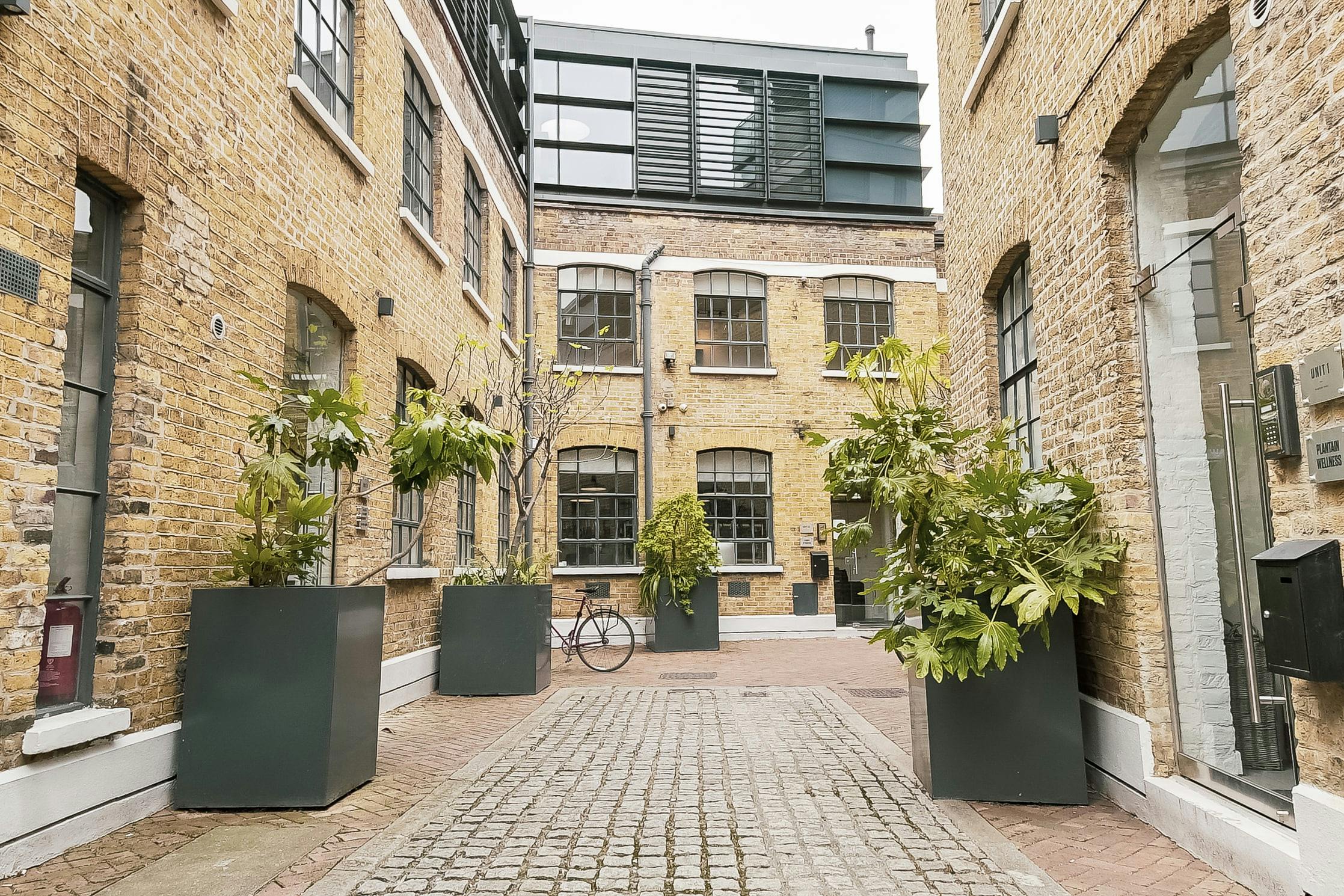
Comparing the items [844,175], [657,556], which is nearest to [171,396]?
[657,556]

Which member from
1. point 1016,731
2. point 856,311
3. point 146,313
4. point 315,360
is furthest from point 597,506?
point 1016,731

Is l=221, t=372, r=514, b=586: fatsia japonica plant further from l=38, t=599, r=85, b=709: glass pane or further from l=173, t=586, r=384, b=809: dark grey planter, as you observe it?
l=38, t=599, r=85, b=709: glass pane

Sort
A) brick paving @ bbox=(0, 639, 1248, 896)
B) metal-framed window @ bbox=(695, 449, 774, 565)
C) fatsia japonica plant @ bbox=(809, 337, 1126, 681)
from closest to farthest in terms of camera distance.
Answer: brick paving @ bbox=(0, 639, 1248, 896)
fatsia japonica plant @ bbox=(809, 337, 1126, 681)
metal-framed window @ bbox=(695, 449, 774, 565)

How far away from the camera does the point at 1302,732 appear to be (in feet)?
10.5

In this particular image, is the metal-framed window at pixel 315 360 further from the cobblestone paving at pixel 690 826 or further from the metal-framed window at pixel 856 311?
the metal-framed window at pixel 856 311

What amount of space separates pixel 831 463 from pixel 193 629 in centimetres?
350

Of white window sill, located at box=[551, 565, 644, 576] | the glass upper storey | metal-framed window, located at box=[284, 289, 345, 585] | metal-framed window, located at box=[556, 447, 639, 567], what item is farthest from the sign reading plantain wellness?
the glass upper storey

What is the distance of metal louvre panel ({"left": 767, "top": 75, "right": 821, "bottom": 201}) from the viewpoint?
56.3 feet

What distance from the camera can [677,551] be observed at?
13344 millimetres

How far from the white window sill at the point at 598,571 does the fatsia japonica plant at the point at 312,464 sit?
9.17 metres

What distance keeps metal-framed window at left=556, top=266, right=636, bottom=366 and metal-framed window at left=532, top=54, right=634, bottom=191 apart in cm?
187

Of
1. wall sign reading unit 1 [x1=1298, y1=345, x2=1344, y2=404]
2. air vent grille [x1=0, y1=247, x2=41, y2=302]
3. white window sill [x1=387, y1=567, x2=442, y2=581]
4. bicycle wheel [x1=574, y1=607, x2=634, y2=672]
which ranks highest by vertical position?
air vent grille [x1=0, y1=247, x2=41, y2=302]

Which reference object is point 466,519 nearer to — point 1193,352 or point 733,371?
point 733,371

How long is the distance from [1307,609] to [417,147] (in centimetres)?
881
